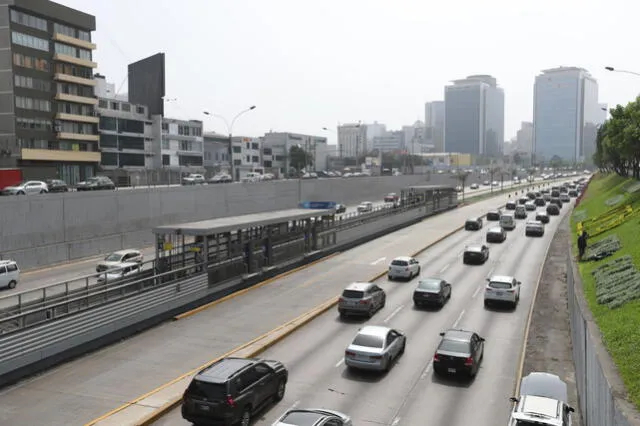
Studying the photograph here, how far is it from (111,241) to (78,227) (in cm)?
281

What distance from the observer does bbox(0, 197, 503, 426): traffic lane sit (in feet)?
52.6

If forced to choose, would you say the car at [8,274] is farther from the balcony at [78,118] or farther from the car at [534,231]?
the balcony at [78,118]

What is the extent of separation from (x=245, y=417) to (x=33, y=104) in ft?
232

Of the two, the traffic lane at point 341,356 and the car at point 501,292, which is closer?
the traffic lane at point 341,356

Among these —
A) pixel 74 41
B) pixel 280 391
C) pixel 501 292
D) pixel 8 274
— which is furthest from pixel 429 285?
pixel 74 41

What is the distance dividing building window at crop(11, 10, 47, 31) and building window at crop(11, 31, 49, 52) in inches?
54.8

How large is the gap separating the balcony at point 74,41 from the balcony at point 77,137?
39.1ft

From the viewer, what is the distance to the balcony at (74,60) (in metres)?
76.4

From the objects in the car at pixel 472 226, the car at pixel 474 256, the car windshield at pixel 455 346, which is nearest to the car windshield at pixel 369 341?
the car windshield at pixel 455 346

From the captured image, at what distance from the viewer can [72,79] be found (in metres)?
78.9

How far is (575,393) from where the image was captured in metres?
17.3

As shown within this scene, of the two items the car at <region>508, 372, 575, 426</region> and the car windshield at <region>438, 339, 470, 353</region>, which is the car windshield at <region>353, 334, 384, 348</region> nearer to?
the car windshield at <region>438, 339, 470, 353</region>

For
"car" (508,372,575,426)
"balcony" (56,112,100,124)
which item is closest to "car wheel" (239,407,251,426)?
"car" (508,372,575,426)

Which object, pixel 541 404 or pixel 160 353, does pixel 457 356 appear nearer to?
pixel 541 404
